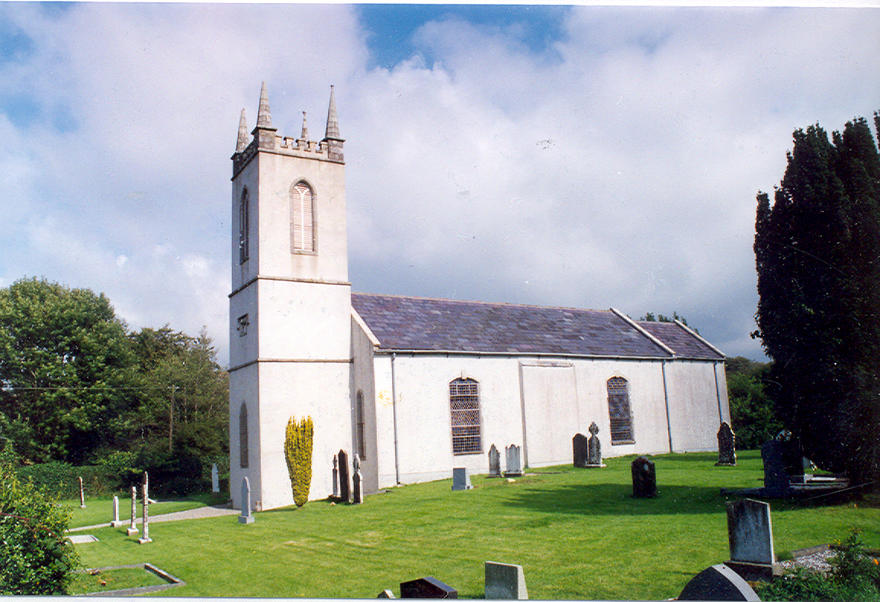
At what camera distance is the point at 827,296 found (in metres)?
12.3

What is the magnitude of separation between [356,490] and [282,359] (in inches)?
215

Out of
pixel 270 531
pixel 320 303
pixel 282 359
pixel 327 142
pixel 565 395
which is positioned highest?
pixel 327 142

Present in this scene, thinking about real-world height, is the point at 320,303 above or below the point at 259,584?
above

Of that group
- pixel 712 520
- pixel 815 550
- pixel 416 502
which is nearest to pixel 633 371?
pixel 416 502

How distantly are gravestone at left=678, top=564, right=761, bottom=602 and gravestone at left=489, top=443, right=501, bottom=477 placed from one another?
14923mm

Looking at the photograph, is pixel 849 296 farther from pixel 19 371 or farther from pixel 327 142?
pixel 19 371

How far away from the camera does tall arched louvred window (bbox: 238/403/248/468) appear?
21.6m

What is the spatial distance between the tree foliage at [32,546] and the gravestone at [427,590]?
16.2 ft

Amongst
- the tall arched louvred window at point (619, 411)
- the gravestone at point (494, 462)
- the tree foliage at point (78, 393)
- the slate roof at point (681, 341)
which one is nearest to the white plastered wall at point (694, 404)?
the slate roof at point (681, 341)

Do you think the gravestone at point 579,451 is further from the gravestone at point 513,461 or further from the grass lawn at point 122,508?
the grass lawn at point 122,508

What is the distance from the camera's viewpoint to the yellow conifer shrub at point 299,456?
65.7 ft

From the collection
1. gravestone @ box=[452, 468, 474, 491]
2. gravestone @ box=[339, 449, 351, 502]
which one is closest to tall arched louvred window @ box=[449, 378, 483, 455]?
gravestone @ box=[452, 468, 474, 491]

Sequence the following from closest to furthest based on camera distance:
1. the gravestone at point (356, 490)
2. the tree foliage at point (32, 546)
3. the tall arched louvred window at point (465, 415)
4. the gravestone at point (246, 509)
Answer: the tree foliage at point (32, 546) < the gravestone at point (246, 509) < the gravestone at point (356, 490) < the tall arched louvred window at point (465, 415)

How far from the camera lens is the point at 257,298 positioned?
2088 cm
